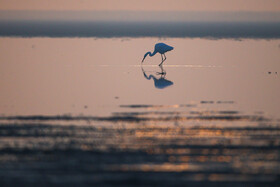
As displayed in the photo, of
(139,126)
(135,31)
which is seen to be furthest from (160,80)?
(135,31)

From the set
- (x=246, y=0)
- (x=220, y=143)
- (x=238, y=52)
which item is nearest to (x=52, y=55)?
(x=238, y=52)

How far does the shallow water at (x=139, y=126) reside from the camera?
9922mm

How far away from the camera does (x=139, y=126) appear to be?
43.6 ft

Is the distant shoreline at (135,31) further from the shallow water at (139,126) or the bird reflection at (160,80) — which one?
the shallow water at (139,126)

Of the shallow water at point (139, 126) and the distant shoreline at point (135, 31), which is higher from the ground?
the distant shoreline at point (135, 31)

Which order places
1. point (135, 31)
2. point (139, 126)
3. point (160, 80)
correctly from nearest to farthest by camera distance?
point (139, 126), point (160, 80), point (135, 31)

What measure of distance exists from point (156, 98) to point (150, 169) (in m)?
7.53

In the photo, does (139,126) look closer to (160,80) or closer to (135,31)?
(160,80)

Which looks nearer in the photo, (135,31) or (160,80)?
(160,80)

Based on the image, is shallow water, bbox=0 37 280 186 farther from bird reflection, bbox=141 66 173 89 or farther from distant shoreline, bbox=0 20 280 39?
distant shoreline, bbox=0 20 280 39

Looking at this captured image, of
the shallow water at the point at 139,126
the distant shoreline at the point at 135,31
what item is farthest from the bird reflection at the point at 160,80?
the distant shoreline at the point at 135,31

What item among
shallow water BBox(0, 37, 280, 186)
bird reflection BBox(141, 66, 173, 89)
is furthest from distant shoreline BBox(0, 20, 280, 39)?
shallow water BBox(0, 37, 280, 186)

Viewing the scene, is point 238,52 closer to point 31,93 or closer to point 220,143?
point 31,93

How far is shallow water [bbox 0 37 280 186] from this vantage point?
9922mm
